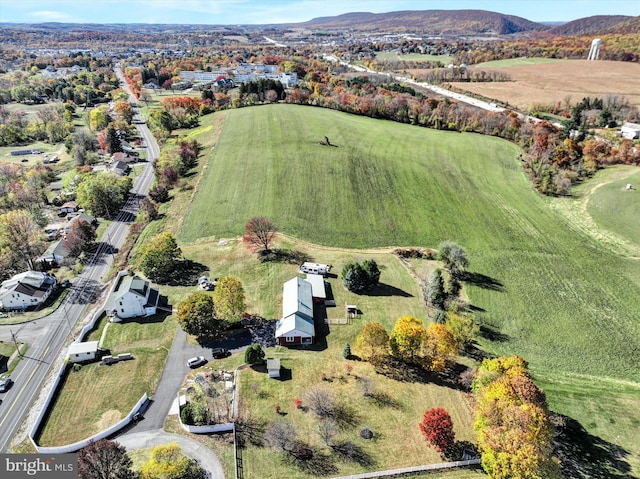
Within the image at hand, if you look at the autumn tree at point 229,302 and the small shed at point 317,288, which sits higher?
the autumn tree at point 229,302

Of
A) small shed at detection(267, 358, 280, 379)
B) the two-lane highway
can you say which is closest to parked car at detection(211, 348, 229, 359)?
small shed at detection(267, 358, 280, 379)

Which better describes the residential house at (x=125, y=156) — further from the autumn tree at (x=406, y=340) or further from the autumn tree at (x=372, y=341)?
the autumn tree at (x=406, y=340)

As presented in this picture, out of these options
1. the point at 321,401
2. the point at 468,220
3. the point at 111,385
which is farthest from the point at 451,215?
the point at 111,385

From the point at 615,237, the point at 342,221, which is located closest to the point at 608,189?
the point at 615,237

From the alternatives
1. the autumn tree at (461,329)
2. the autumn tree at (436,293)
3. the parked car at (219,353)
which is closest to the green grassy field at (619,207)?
the autumn tree at (436,293)

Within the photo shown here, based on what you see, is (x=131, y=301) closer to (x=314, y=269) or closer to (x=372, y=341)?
(x=314, y=269)
